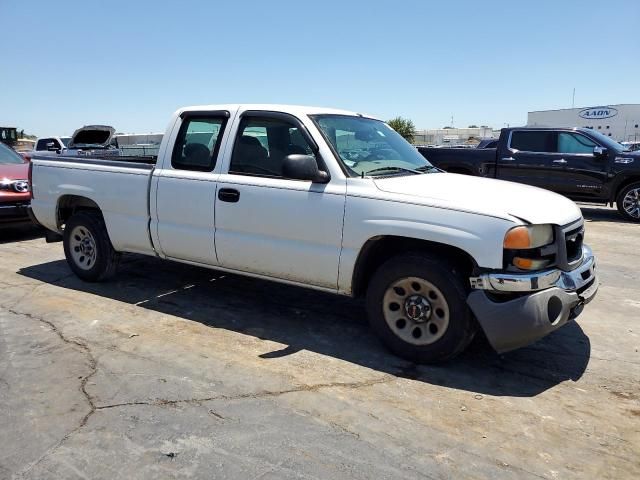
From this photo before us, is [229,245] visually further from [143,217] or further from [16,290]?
[16,290]

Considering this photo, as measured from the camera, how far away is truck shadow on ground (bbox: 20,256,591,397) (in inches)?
153

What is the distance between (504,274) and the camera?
3.57 meters

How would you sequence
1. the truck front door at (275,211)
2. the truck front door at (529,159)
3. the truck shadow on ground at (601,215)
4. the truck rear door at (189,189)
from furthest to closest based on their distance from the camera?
the truck front door at (529,159), the truck shadow on ground at (601,215), the truck rear door at (189,189), the truck front door at (275,211)

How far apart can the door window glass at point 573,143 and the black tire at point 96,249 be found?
951 cm

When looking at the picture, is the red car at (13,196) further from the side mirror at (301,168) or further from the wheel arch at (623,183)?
the wheel arch at (623,183)

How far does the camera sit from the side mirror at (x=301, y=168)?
161 inches

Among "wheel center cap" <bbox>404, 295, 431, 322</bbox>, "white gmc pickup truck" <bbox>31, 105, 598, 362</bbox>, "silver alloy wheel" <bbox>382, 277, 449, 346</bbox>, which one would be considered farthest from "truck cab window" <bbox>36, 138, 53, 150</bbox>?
"wheel center cap" <bbox>404, 295, 431, 322</bbox>

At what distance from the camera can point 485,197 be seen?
3.86 meters

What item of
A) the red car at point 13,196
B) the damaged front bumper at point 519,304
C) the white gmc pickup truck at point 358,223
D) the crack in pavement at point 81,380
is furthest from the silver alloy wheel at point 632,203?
the red car at point 13,196

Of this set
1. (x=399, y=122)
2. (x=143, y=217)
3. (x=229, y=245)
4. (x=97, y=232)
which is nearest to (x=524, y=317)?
(x=229, y=245)

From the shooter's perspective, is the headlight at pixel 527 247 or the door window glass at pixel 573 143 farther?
the door window glass at pixel 573 143

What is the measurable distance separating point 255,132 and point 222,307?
171 cm

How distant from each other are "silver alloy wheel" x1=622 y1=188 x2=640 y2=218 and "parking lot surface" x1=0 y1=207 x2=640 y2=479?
6369 mm

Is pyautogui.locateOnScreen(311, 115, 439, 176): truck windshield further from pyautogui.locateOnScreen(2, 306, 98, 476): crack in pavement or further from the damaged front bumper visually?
pyautogui.locateOnScreen(2, 306, 98, 476): crack in pavement
